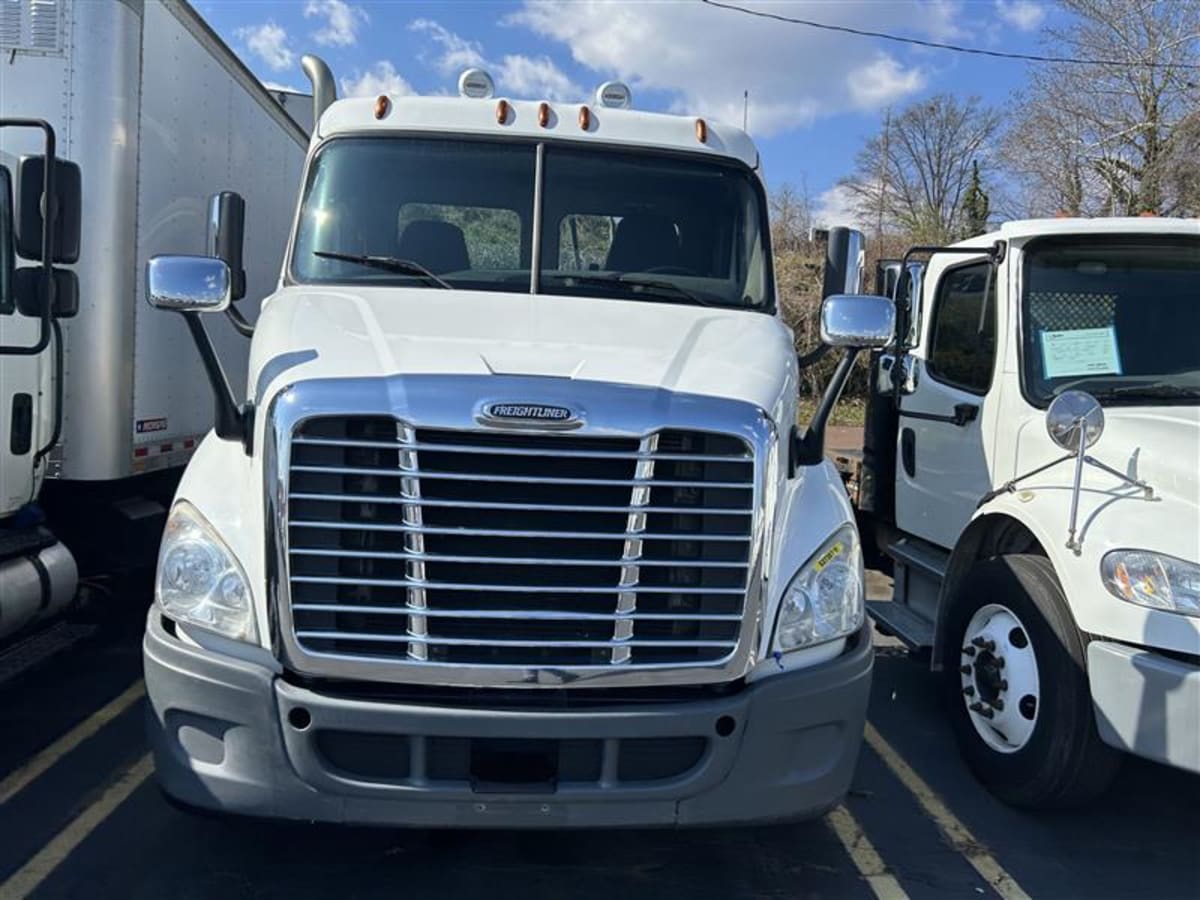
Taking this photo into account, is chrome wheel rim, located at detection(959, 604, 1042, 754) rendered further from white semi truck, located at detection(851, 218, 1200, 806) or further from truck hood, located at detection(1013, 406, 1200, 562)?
truck hood, located at detection(1013, 406, 1200, 562)

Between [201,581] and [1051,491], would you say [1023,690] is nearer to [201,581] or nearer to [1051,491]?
[1051,491]

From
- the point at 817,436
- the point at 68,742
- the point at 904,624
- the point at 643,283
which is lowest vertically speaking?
the point at 68,742

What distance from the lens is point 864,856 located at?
3865mm

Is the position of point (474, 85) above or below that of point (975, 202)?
below

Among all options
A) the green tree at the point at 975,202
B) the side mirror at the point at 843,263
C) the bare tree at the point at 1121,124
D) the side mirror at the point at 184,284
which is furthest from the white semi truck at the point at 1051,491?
the green tree at the point at 975,202

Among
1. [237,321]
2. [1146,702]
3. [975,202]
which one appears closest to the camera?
[1146,702]

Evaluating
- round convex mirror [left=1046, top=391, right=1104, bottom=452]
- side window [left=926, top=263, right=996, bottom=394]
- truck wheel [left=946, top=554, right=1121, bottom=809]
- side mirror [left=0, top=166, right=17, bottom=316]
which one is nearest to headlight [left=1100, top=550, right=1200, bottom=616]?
truck wheel [left=946, top=554, right=1121, bottom=809]

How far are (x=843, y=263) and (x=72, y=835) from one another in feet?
12.9

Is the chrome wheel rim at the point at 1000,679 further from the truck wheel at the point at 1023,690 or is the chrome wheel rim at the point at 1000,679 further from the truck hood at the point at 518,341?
the truck hood at the point at 518,341

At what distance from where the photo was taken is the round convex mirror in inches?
158

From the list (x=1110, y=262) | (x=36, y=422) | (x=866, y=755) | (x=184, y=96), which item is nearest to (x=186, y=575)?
(x=36, y=422)

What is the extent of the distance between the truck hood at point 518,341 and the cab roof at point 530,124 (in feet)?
2.92

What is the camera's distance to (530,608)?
313 cm

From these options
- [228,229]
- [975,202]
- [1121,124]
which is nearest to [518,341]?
[228,229]
